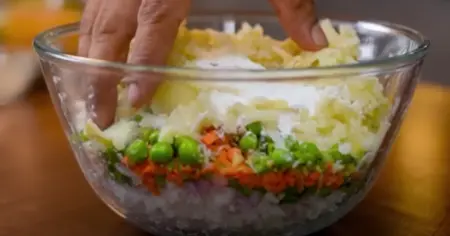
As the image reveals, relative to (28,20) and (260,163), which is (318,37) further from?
(28,20)

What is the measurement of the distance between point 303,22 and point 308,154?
0.21 meters

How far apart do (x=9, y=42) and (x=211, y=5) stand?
881 millimetres

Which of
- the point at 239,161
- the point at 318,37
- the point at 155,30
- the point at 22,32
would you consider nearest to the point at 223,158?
the point at 239,161

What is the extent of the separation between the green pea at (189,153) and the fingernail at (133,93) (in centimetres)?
5

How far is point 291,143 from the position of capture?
1.71 ft

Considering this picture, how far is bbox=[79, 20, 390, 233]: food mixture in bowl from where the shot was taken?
517 millimetres

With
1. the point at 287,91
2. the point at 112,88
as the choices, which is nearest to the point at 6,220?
the point at 112,88

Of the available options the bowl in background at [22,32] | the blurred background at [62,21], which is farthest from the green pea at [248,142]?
the bowl in background at [22,32]

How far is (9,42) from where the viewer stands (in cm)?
122

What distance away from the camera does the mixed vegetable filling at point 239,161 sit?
0.51 metres

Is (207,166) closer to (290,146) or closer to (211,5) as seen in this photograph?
(290,146)

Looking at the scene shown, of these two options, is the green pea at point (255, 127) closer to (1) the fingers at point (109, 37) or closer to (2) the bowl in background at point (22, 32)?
(1) the fingers at point (109, 37)

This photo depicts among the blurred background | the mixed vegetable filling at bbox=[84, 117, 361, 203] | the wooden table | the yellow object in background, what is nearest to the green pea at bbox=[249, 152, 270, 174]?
the mixed vegetable filling at bbox=[84, 117, 361, 203]

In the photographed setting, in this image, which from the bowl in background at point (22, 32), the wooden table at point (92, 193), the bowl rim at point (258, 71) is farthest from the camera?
the bowl in background at point (22, 32)
